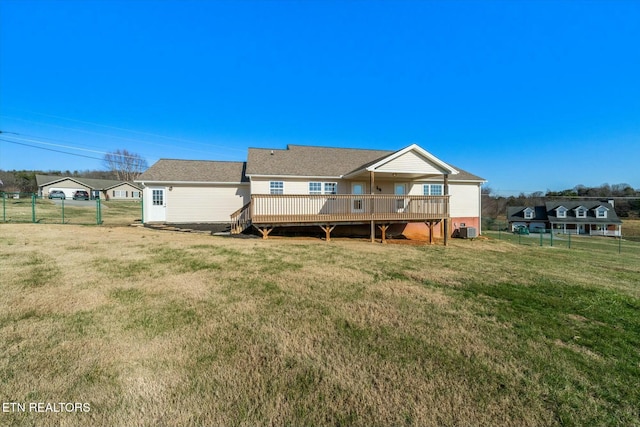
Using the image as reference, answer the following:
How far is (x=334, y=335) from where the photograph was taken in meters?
3.38

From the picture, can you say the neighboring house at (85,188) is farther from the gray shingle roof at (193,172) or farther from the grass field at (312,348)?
the grass field at (312,348)

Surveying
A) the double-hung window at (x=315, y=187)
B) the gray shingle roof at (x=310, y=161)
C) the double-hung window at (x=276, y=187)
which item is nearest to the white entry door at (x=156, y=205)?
the gray shingle roof at (x=310, y=161)

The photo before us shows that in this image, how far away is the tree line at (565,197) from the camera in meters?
57.1

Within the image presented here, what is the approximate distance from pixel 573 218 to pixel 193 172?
59.0 m

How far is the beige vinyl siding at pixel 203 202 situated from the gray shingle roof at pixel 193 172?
49cm

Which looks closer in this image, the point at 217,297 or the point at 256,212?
the point at 217,297

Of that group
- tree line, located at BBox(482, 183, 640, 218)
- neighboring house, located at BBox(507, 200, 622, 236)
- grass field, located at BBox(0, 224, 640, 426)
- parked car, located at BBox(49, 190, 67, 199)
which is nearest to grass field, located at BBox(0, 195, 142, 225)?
grass field, located at BBox(0, 224, 640, 426)

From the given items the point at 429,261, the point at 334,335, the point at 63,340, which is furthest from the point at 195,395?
the point at 429,261

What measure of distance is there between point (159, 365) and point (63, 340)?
1.44 meters

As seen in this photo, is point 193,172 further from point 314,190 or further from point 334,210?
point 334,210

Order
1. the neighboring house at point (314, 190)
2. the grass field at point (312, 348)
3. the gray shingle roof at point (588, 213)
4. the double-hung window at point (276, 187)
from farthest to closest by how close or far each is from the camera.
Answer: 1. the gray shingle roof at point (588, 213)
2. the double-hung window at point (276, 187)
3. the neighboring house at point (314, 190)
4. the grass field at point (312, 348)

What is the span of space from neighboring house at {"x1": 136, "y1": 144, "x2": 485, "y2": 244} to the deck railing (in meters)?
0.05

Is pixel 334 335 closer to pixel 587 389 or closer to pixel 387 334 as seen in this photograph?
pixel 387 334

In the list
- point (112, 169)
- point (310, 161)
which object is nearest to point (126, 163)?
point (112, 169)
